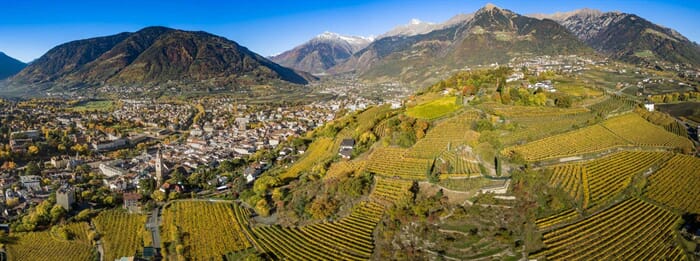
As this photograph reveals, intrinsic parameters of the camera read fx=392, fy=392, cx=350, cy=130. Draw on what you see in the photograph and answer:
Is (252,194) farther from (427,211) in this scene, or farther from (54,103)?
(54,103)

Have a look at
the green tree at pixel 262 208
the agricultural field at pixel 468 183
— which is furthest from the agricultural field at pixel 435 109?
the green tree at pixel 262 208

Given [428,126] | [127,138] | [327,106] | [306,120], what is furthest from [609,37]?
[127,138]

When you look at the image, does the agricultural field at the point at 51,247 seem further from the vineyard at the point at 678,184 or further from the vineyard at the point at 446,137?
the vineyard at the point at 678,184

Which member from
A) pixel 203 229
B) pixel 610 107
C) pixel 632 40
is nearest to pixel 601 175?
pixel 610 107

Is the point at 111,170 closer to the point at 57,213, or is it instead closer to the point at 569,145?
the point at 57,213

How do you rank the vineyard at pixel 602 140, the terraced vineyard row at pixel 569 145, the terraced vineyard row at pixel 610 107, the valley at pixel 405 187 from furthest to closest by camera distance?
1. the terraced vineyard row at pixel 610 107
2. the vineyard at pixel 602 140
3. the terraced vineyard row at pixel 569 145
4. the valley at pixel 405 187
